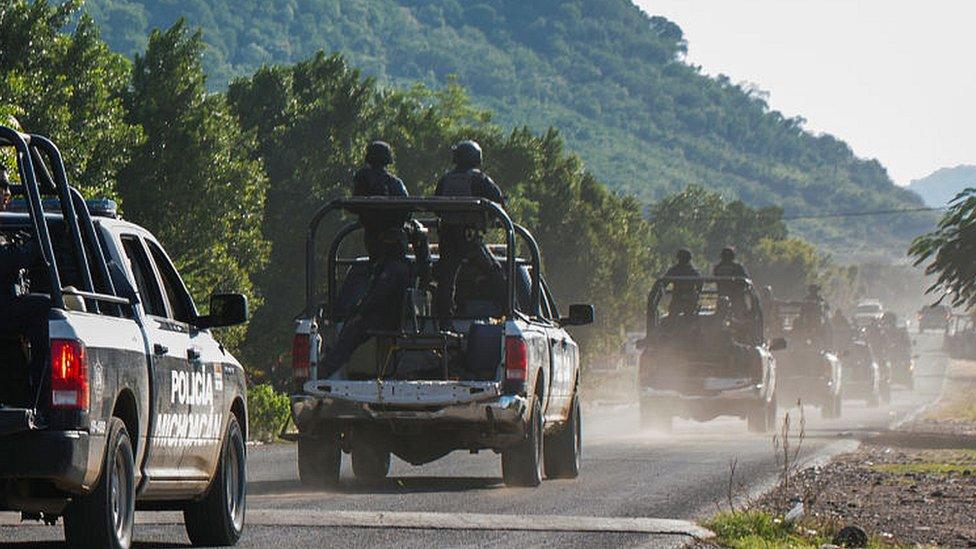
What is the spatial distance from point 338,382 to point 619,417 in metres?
30.7

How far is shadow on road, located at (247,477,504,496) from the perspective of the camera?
60.3 feet

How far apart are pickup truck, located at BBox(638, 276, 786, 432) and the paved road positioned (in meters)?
4.09

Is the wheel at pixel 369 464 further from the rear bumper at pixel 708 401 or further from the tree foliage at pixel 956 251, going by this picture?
the tree foliage at pixel 956 251

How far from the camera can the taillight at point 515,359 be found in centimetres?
1827

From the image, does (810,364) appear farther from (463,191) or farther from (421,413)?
(421,413)

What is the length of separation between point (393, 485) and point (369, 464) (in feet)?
2.96

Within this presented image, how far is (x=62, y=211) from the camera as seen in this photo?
10805mm

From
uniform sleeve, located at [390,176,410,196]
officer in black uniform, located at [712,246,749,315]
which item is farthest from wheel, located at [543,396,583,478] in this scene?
officer in black uniform, located at [712,246,749,315]

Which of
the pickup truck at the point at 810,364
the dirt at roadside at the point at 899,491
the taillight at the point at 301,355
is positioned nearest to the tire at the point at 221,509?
the dirt at roadside at the point at 899,491

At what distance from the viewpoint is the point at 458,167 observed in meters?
19.5

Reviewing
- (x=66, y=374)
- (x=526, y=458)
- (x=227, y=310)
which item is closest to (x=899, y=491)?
(x=526, y=458)

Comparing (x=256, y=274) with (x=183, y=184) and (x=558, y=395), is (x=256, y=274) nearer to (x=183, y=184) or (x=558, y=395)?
(x=183, y=184)

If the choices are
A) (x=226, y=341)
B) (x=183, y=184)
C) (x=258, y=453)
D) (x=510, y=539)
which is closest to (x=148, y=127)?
(x=183, y=184)

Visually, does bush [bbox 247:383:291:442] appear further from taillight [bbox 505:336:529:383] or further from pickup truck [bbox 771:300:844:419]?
pickup truck [bbox 771:300:844:419]
